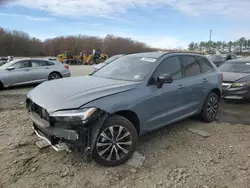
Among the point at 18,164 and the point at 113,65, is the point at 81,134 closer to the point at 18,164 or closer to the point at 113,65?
the point at 18,164

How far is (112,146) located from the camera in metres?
3.23

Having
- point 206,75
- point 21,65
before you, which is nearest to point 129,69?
point 206,75

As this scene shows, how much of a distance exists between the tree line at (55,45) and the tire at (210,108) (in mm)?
51925

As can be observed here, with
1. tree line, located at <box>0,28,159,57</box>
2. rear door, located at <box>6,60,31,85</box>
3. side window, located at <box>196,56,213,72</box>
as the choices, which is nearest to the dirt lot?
side window, located at <box>196,56,213,72</box>

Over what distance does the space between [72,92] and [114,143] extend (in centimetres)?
93

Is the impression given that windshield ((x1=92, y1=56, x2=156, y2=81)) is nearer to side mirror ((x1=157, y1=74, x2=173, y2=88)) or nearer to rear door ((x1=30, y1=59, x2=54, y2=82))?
side mirror ((x1=157, y1=74, x2=173, y2=88))

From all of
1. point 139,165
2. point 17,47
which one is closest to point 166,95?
point 139,165

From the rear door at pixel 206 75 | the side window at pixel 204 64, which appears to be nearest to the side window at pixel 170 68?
the rear door at pixel 206 75

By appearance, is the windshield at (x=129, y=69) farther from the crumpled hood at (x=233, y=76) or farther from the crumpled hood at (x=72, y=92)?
the crumpled hood at (x=233, y=76)

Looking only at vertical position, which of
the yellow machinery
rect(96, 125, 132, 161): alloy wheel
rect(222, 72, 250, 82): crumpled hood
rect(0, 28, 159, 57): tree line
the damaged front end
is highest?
rect(0, 28, 159, 57): tree line

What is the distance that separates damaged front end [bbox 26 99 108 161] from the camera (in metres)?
2.88

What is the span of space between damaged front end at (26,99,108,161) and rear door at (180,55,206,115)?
2059 millimetres

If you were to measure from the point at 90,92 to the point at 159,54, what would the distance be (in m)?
1.73

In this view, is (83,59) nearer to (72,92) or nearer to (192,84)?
(192,84)
